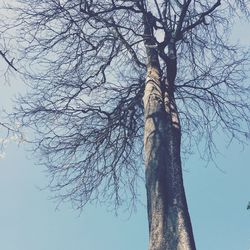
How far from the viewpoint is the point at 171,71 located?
593 cm

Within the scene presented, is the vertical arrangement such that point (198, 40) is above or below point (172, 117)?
above

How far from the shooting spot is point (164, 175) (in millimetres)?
4562

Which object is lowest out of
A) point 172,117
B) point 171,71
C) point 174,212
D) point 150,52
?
point 174,212

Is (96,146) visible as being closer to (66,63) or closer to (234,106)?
(66,63)

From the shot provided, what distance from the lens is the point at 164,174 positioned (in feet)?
15.0

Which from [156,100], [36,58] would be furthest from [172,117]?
[36,58]

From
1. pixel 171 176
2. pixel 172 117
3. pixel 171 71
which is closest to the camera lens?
pixel 171 176

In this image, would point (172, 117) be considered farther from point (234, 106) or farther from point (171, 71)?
point (234, 106)

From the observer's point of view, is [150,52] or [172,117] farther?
[150,52]

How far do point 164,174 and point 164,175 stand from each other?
0.04ft

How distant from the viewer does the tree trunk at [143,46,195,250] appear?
4066 millimetres

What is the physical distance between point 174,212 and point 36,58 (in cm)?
357

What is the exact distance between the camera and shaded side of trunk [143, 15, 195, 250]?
407cm

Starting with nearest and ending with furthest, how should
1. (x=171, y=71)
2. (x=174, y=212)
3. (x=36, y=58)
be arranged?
(x=174, y=212)
(x=171, y=71)
(x=36, y=58)
